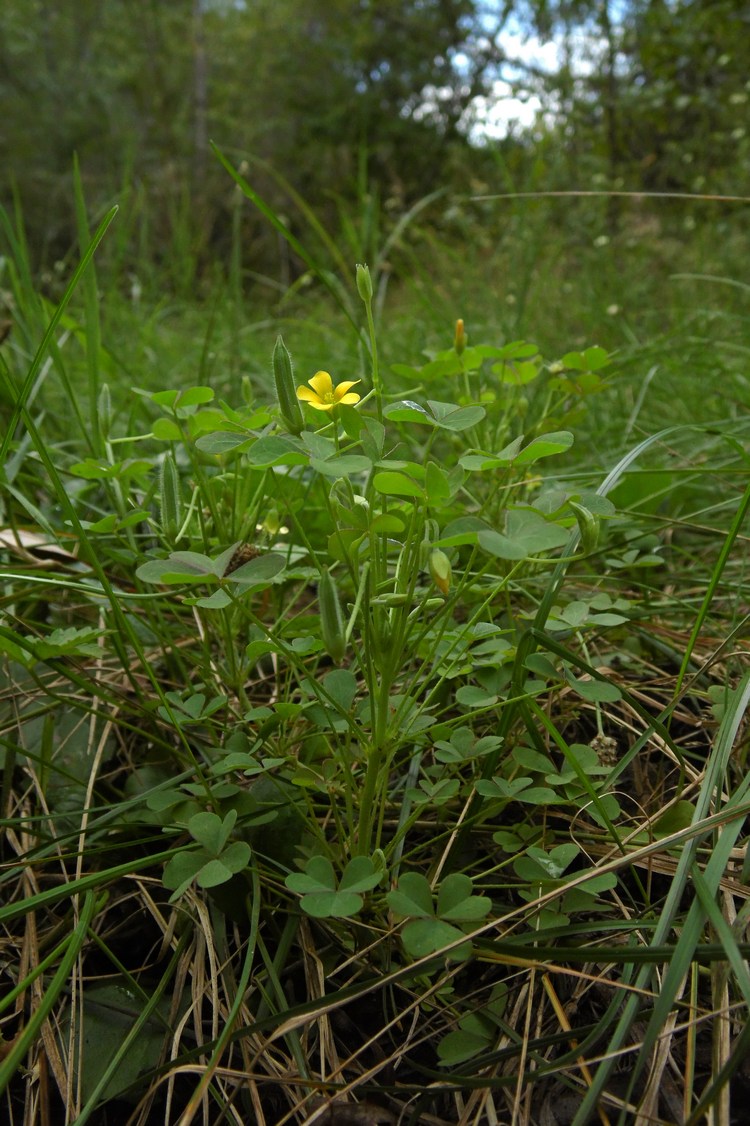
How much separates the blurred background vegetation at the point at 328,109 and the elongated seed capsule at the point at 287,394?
2516 mm

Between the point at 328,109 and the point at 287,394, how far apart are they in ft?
34.1

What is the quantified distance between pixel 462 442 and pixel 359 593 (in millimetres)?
653

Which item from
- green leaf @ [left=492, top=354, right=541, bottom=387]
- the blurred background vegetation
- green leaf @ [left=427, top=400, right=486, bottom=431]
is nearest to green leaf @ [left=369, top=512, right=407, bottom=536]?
green leaf @ [left=427, top=400, right=486, bottom=431]

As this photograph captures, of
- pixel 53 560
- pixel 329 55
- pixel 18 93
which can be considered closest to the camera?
pixel 53 560

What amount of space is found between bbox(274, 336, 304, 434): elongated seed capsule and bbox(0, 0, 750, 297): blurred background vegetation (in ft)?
8.25

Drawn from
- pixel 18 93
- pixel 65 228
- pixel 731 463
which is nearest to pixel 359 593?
pixel 731 463

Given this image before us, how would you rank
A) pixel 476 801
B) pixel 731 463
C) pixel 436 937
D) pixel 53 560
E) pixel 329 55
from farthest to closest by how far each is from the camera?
pixel 329 55, pixel 731 463, pixel 53 560, pixel 476 801, pixel 436 937

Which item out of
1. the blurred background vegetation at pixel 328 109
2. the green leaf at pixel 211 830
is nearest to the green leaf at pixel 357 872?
the green leaf at pixel 211 830

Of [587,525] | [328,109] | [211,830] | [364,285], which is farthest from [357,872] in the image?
[328,109]

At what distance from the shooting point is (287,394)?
69cm

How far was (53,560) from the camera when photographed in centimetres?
116

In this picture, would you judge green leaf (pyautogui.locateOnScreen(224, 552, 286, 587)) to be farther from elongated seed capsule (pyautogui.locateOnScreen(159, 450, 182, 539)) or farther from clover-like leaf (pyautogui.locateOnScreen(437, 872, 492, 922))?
clover-like leaf (pyautogui.locateOnScreen(437, 872, 492, 922))

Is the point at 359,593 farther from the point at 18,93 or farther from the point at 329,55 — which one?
the point at 18,93

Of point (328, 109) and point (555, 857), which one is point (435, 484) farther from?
point (328, 109)
